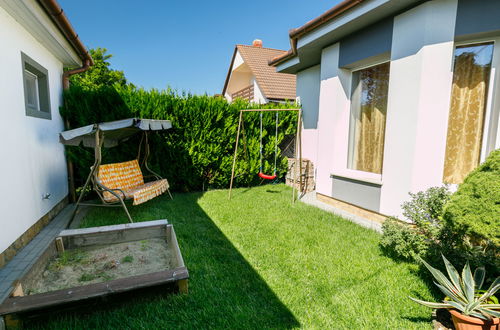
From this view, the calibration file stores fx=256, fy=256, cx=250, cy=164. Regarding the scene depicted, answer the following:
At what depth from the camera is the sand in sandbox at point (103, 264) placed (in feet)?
9.11

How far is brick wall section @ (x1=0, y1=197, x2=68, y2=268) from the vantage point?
10.9ft

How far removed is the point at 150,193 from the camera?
5152 millimetres

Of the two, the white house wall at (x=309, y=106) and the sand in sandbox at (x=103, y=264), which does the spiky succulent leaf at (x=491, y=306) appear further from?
the white house wall at (x=309, y=106)

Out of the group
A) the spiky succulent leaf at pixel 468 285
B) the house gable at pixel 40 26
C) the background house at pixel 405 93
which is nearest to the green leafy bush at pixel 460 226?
the spiky succulent leaf at pixel 468 285

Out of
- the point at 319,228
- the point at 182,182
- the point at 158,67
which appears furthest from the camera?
the point at 158,67

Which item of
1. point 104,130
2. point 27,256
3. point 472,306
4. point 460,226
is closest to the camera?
point 472,306

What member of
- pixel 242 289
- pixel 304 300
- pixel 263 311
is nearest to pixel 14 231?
pixel 242 289

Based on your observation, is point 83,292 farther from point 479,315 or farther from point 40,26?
point 40,26

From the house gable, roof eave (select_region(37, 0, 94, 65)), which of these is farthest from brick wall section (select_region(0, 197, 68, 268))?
roof eave (select_region(37, 0, 94, 65))

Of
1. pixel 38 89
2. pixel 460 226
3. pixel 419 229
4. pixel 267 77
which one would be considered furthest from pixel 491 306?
pixel 267 77

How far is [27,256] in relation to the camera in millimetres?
3506

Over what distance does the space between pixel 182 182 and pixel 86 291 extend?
525 cm

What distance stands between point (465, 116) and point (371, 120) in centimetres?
160

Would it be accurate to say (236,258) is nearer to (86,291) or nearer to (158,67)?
(86,291)
